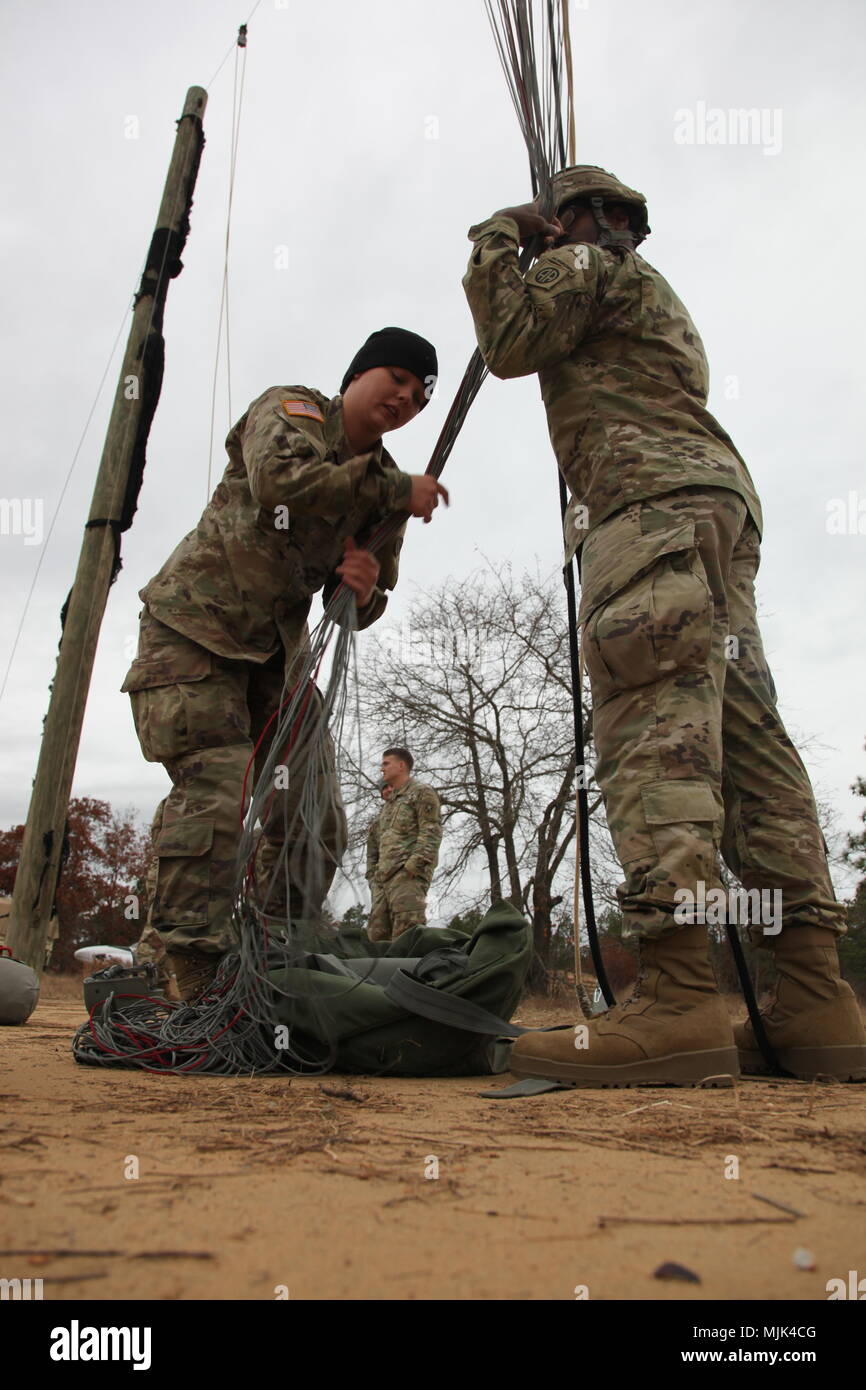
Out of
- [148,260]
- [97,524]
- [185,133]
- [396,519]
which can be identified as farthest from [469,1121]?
[185,133]

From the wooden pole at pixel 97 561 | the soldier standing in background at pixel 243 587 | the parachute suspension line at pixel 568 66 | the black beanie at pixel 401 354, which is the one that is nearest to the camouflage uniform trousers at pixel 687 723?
the soldier standing in background at pixel 243 587

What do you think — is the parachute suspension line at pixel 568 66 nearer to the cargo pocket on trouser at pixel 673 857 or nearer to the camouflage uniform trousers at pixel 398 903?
the cargo pocket on trouser at pixel 673 857

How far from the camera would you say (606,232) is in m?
2.71

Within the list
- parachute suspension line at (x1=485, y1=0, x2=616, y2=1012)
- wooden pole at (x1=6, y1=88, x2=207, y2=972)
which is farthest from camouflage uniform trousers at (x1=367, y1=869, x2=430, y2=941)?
parachute suspension line at (x1=485, y1=0, x2=616, y2=1012)

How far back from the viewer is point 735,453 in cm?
253

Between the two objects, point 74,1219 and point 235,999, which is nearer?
point 74,1219

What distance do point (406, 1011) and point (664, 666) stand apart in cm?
107

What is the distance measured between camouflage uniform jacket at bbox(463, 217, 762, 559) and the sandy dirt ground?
5.05ft

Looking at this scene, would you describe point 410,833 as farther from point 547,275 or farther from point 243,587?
point 547,275

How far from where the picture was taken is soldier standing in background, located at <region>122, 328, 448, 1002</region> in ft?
8.59

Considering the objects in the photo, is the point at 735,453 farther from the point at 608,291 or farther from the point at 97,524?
the point at 97,524

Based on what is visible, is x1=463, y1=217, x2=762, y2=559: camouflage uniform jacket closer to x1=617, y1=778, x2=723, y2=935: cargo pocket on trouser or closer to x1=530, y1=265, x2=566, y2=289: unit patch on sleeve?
x1=530, y1=265, x2=566, y2=289: unit patch on sleeve

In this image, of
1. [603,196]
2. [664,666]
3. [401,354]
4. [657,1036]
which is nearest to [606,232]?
[603,196]
